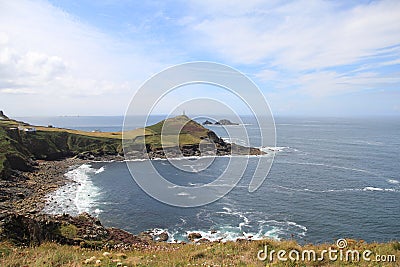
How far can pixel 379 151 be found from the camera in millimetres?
85688

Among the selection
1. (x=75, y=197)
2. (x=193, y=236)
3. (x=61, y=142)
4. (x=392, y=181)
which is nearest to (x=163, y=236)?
(x=193, y=236)

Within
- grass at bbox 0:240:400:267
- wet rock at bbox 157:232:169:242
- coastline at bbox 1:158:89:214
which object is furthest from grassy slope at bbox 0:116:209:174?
grass at bbox 0:240:400:267

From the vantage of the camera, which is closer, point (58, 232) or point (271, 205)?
Result: point (58, 232)

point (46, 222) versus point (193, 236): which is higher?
point (46, 222)

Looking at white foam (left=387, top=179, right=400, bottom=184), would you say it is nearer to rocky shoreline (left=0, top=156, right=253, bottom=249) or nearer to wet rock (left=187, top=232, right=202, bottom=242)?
wet rock (left=187, top=232, right=202, bottom=242)

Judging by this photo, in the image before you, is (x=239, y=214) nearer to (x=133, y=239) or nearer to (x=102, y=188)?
(x=133, y=239)

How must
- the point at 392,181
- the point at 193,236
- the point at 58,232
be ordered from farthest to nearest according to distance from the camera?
the point at 392,181 < the point at 193,236 < the point at 58,232

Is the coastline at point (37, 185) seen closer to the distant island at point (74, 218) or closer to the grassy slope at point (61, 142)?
the distant island at point (74, 218)

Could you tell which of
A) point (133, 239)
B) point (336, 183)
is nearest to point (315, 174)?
point (336, 183)

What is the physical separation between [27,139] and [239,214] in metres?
70.4

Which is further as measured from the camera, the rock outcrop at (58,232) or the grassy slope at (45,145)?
the grassy slope at (45,145)

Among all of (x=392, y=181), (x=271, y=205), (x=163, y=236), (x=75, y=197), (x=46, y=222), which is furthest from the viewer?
(x=392, y=181)

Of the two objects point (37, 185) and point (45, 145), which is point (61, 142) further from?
point (37, 185)

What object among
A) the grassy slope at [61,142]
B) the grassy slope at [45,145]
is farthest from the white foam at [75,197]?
the grassy slope at [61,142]
